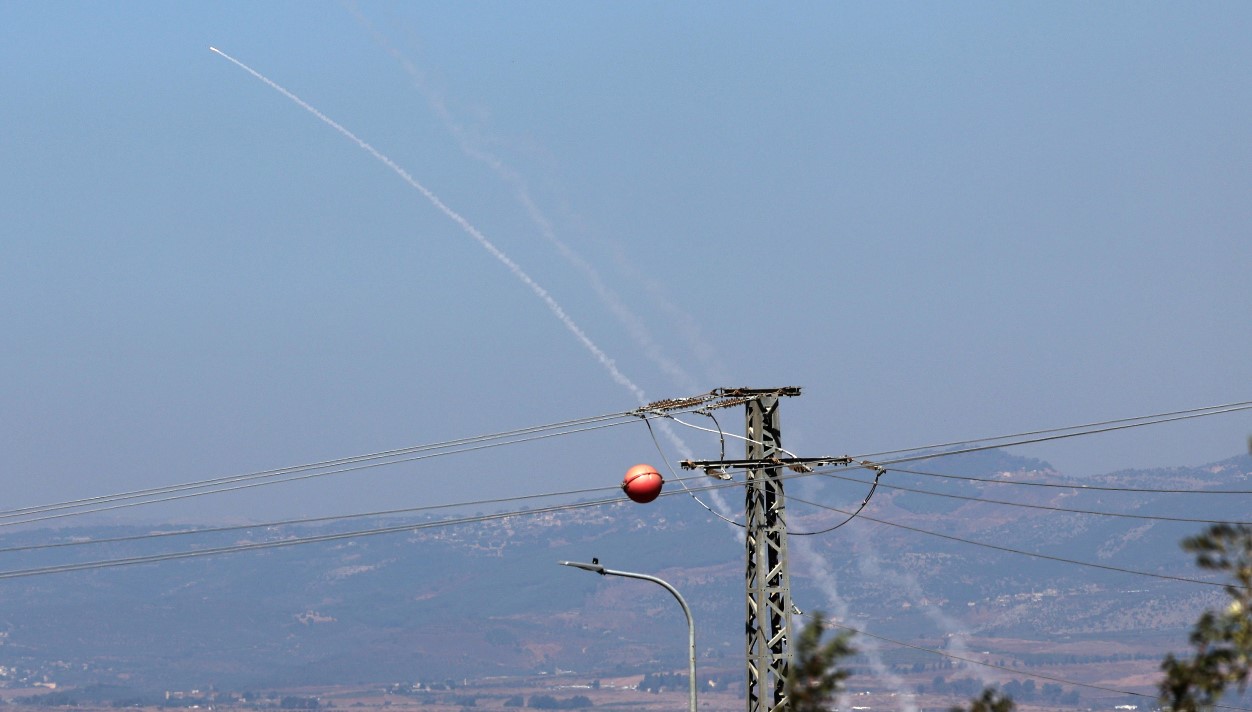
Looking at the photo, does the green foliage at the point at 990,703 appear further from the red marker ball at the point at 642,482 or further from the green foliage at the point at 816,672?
the red marker ball at the point at 642,482

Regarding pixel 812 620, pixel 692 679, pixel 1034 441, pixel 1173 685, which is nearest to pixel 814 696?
pixel 812 620

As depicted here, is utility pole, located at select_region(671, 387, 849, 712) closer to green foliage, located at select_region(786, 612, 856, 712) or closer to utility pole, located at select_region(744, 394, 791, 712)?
utility pole, located at select_region(744, 394, 791, 712)

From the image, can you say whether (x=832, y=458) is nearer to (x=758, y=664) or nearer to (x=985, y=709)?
(x=758, y=664)

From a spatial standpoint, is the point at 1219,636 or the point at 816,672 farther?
the point at 816,672

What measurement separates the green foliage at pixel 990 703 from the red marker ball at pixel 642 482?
2262 centimetres

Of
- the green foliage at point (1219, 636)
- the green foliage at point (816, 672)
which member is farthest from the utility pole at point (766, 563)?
the green foliage at point (1219, 636)

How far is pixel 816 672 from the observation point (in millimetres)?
19891

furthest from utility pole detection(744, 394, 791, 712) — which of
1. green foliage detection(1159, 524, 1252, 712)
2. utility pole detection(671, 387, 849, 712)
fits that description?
green foliage detection(1159, 524, 1252, 712)

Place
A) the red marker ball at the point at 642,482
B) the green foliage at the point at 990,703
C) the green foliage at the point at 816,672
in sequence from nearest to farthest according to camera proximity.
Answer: the green foliage at the point at 990,703
the green foliage at the point at 816,672
the red marker ball at the point at 642,482

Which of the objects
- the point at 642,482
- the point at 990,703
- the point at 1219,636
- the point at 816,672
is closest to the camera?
the point at 1219,636

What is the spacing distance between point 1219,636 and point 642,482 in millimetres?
26685

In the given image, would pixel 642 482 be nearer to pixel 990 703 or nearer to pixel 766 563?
pixel 766 563

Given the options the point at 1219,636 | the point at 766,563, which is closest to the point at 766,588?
the point at 766,563

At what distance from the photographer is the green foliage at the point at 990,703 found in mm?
19203
